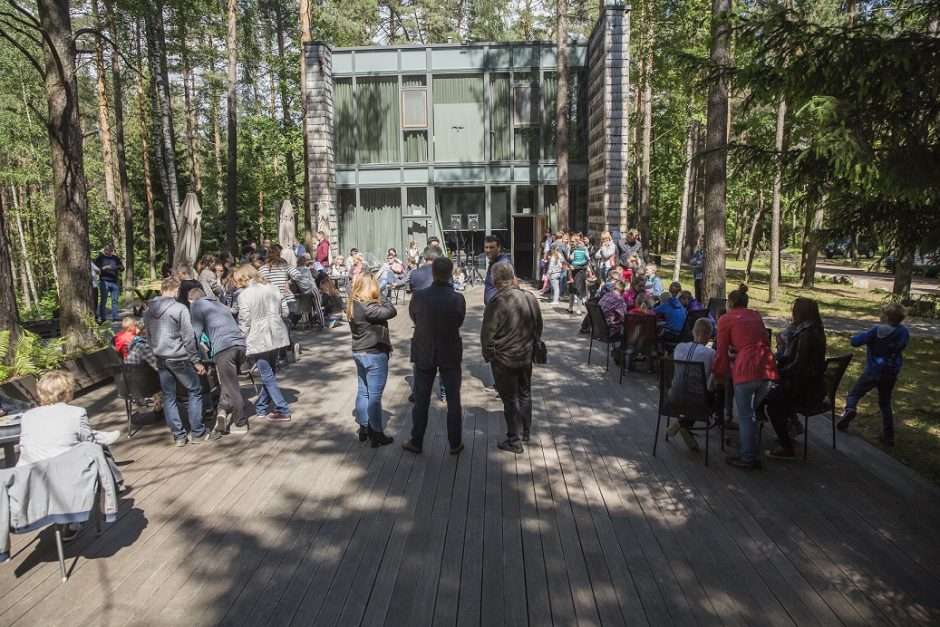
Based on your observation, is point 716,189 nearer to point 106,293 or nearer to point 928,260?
point 928,260

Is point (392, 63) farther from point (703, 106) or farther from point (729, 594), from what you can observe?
point (729, 594)

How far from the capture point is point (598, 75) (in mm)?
18266

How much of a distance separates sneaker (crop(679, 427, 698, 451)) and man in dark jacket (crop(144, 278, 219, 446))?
493 centimetres

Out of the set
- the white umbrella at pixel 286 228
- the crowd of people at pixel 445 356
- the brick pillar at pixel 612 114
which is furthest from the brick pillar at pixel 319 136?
the crowd of people at pixel 445 356

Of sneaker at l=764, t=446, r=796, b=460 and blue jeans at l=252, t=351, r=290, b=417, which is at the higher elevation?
blue jeans at l=252, t=351, r=290, b=417

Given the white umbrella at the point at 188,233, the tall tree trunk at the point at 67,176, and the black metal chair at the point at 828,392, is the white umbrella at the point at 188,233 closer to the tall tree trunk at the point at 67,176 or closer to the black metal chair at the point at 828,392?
the tall tree trunk at the point at 67,176

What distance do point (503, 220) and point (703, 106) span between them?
344 inches

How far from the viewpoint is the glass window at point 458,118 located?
20500mm

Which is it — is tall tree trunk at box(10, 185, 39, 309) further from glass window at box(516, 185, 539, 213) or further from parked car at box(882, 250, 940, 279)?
parked car at box(882, 250, 940, 279)

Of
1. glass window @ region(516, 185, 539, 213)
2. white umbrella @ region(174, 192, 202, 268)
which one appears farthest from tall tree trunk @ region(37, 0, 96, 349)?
glass window @ region(516, 185, 539, 213)

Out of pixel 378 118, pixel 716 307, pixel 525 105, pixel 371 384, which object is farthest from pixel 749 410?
pixel 378 118

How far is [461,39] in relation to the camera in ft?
114

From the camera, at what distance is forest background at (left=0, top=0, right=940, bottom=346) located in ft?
15.0

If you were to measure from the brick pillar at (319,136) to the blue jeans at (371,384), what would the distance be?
1372cm
